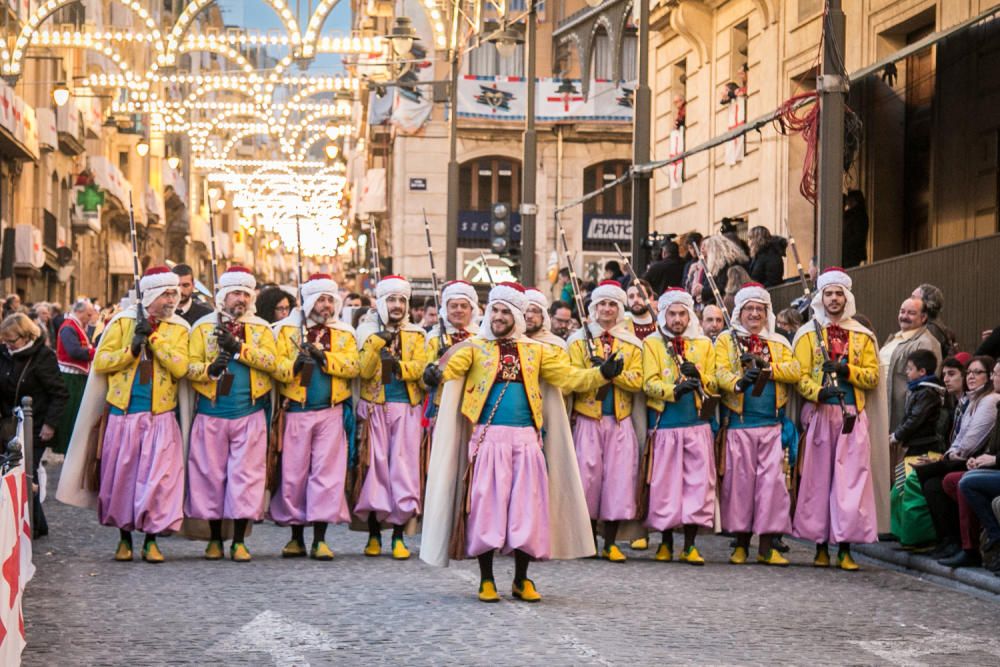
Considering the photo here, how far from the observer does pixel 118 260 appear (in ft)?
214

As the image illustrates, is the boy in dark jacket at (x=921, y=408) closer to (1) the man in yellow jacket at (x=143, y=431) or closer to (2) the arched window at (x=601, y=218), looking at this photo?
(1) the man in yellow jacket at (x=143, y=431)

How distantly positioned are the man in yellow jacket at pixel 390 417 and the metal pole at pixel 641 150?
1048cm

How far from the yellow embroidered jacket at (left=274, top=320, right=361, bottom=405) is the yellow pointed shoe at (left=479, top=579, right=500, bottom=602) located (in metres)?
3.01

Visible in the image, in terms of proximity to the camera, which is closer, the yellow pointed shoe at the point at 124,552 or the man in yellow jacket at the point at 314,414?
the yellow pointed shoe at the point at 124,552

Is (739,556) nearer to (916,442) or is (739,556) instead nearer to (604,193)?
(916,442)

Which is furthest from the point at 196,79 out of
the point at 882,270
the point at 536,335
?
the point at 536,335

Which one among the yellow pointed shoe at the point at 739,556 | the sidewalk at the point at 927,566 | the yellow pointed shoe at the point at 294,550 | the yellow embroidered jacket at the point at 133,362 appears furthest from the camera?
the yellow pointed shoe at the point at 739,556

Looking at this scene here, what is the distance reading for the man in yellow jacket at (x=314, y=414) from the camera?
13375mm

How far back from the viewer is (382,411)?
13898 millimetres

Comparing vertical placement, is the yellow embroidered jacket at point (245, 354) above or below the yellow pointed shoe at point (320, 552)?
above

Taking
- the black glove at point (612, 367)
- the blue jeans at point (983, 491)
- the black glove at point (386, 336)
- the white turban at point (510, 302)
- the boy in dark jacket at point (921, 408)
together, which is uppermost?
the white turban at point (510, 302)

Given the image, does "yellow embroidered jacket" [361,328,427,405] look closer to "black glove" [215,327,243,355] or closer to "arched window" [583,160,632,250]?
"black glove" [215,327,243,355]

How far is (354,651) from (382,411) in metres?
5.08

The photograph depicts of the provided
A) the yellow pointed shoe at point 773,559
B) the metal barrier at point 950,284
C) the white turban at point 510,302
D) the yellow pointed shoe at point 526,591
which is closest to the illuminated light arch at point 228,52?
the metal barrier at point 950,284
